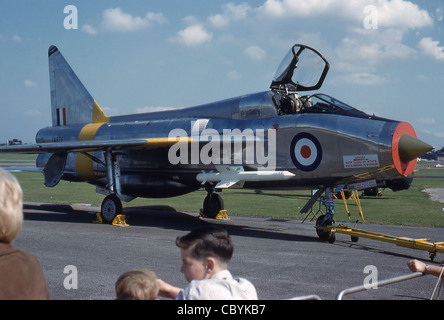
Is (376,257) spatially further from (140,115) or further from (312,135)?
(140,115)

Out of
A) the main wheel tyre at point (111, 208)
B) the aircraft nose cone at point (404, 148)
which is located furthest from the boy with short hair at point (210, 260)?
the main wheel tyre at point (111, 208)

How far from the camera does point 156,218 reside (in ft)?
48.3

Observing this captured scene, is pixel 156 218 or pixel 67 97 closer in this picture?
pixel 156 218

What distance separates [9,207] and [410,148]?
8776 millimetres

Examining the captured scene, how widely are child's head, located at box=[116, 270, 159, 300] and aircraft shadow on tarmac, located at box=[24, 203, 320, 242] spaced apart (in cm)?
809

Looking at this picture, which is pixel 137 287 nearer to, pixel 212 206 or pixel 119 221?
pixel 119 221

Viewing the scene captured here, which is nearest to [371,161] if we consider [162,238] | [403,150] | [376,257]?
[403,150]

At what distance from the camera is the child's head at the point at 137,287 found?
2.81 m

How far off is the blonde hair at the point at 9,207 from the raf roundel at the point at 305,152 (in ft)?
29.0

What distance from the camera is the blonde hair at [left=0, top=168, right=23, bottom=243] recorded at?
224 centimetres
